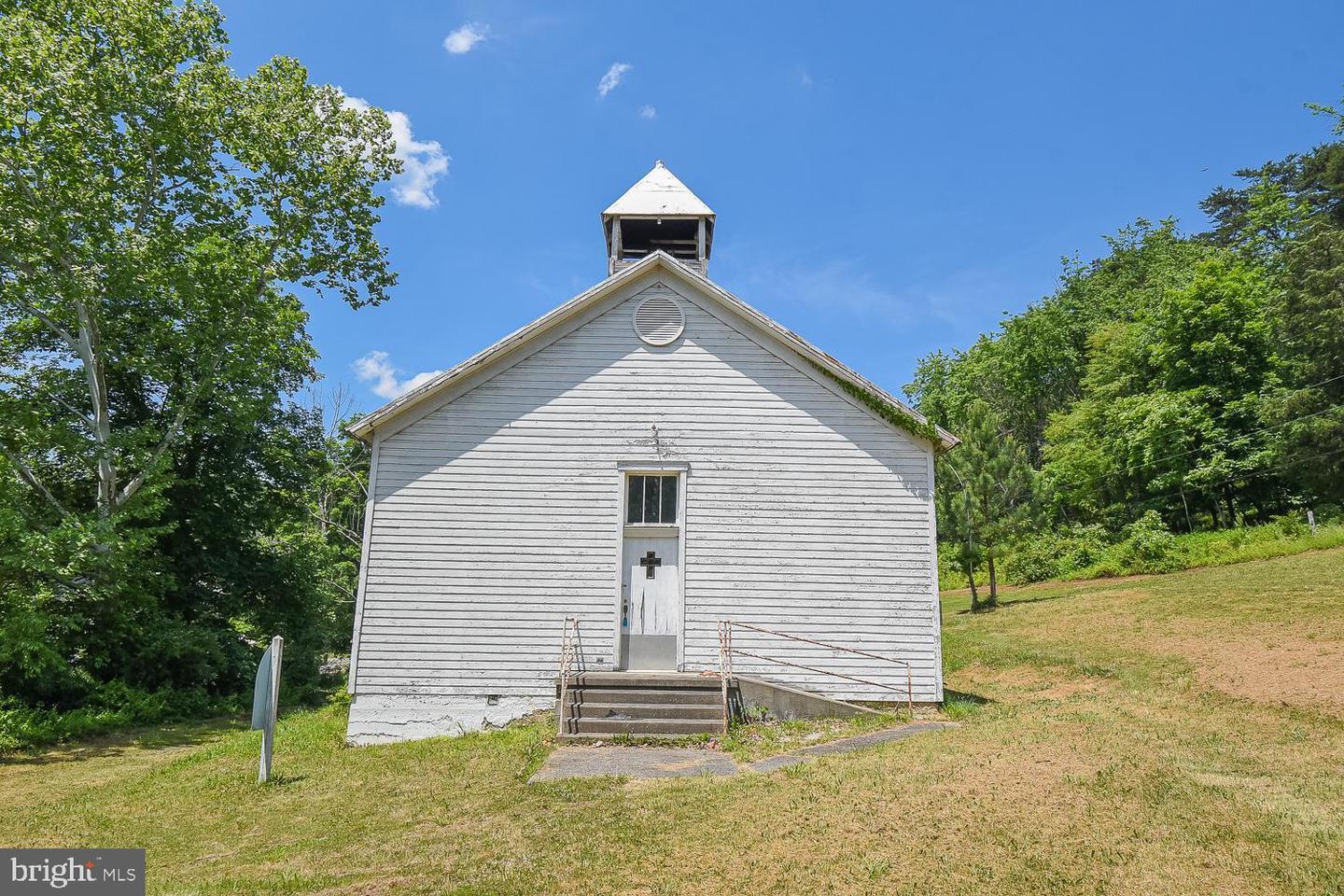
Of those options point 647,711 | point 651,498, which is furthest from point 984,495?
point 647,711

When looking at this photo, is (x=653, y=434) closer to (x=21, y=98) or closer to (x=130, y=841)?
(x=130, y=841)

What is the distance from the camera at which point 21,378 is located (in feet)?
57.7

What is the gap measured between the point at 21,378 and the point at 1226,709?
23.9m

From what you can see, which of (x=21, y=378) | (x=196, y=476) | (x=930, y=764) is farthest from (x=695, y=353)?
(x=21, y=378)

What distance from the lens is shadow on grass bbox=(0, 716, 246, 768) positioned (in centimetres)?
1249

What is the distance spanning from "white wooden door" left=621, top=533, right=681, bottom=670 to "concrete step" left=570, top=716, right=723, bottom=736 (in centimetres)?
144

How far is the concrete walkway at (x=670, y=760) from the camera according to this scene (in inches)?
349

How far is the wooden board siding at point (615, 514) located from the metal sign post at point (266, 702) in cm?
228

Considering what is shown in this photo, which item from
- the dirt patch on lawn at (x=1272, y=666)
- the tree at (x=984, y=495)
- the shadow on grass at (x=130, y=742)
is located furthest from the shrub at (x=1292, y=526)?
the shadow on grass at (x=130, y=742)

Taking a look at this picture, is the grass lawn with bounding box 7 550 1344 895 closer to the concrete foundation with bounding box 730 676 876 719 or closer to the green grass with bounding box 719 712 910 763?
the green grass with bounding box 719 712 910 763

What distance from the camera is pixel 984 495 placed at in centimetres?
2875

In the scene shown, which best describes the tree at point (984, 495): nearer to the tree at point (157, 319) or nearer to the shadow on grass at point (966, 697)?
the shadow on grass at point (966, 697)

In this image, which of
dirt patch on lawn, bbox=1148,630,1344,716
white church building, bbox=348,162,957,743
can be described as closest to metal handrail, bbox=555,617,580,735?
white church building, bbox=348,162,957,743

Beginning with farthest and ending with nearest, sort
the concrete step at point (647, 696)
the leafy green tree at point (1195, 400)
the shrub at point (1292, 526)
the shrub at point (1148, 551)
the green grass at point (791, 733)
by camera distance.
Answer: the leafy green tree at point (1195, 400), the shrub at point (1148, 551), the shrub at point (1292, 526), the concrete step at point (647, 696), the green grass at point (791, 733)
